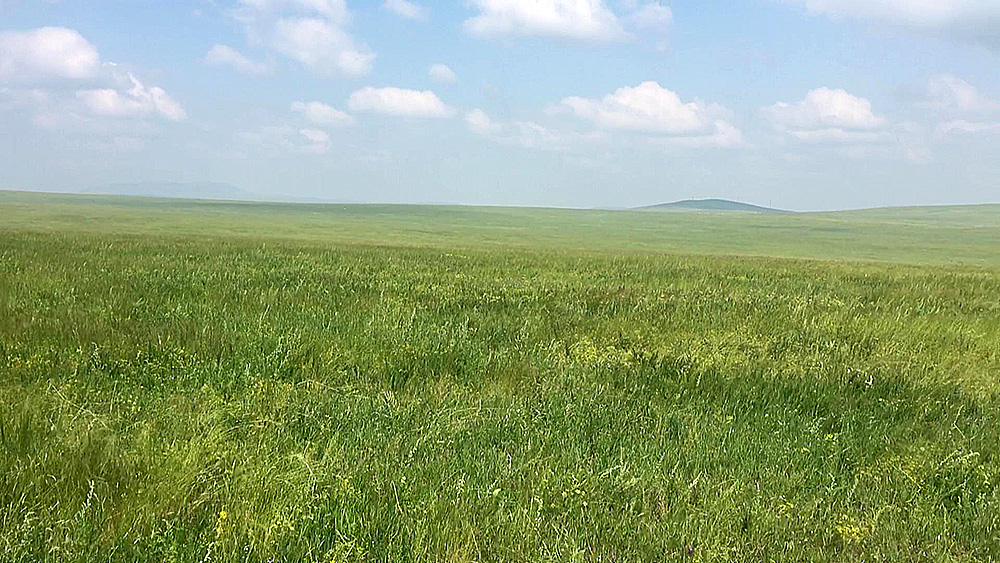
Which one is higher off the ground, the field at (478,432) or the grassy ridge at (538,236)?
the field at (478,432)

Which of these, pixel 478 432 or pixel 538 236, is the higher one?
pixel 478 432

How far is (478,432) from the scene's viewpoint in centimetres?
536

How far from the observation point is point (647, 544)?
12.9 feet

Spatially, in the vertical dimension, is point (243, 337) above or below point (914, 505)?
above

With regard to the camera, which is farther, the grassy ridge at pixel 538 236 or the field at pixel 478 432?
the grassy ridge at pixel 538 236

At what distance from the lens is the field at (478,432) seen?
3.93 meters

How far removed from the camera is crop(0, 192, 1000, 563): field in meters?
3.93

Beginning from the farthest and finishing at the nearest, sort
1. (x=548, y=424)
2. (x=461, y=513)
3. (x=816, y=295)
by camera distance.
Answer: (x=816, y=295) → (x=548, y=424) → (x=461, y=513)

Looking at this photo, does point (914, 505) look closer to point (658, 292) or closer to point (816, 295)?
point (658, 292)

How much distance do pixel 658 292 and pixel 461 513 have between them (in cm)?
914

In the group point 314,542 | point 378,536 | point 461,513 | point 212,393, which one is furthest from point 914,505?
point 212,393

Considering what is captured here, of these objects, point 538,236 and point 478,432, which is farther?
point 538,236

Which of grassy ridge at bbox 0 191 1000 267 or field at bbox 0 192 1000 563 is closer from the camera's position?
field at bbox 0 192 1000 563

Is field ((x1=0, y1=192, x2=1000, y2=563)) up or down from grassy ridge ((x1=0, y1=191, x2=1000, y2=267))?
up
